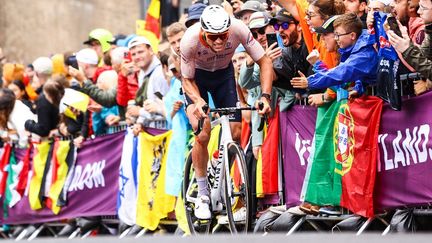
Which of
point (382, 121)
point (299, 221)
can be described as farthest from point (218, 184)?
point (382, 121)

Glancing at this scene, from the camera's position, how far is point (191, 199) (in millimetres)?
12125

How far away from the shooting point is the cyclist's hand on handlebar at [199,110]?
11031mm

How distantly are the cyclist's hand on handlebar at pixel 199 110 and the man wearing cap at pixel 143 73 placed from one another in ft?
11.9

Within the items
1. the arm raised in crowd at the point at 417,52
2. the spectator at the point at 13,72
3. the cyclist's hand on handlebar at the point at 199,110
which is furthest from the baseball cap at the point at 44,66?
the arm raised in crowd at the point at 417,52

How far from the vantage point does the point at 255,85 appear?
1267cm

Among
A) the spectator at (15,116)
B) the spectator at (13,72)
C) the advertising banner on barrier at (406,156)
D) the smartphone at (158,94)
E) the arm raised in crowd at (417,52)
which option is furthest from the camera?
the spectator at (13,72)

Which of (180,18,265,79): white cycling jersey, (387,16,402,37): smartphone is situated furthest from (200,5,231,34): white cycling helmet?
(387,16,402,37): smartphone

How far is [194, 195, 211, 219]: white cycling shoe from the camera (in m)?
11.6

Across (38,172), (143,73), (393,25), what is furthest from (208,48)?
(38,172)

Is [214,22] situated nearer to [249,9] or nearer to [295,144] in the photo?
[295,144]

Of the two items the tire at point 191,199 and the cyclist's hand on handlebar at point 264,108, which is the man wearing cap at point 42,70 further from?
the cyclist's hand on handlebar at point 264,108

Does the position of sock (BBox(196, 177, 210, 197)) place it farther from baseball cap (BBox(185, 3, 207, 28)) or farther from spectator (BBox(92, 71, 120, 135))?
spectator (BBox(92, 71, 120, 135))

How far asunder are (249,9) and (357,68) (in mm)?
2935

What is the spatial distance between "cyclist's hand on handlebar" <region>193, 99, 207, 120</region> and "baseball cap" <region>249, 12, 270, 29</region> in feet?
6.23
